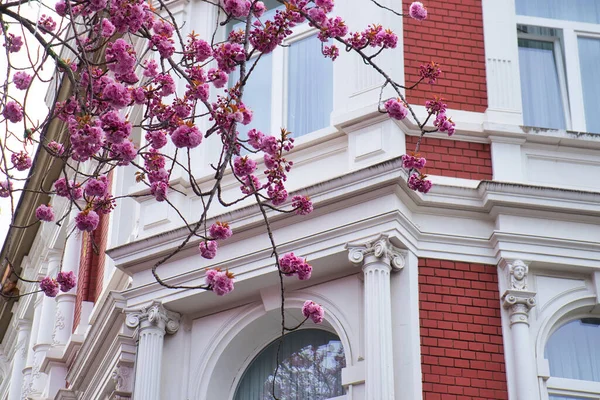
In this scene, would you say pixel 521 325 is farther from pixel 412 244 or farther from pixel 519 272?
pixel 412 244

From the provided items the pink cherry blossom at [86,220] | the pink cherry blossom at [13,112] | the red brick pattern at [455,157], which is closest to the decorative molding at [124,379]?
the red brick pattern at [455,157]

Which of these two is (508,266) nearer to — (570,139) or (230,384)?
(570,139)

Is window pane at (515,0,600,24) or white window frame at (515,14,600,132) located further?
window pane at (515,0,600,24)

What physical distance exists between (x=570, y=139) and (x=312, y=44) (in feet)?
10.8

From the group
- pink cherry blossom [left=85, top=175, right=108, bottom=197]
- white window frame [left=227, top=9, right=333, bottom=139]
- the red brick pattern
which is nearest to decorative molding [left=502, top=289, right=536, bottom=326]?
the red brick pattern

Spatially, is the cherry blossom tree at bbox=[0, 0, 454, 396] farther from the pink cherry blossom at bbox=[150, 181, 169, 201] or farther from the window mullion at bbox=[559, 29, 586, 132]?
the window mullion at bbox=[559, 29, 586, 132]

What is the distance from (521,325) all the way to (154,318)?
379 cm

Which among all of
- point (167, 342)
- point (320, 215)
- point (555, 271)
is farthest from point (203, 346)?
point (555, 271)

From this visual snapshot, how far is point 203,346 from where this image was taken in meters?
13.2

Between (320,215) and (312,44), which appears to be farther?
(312,44)

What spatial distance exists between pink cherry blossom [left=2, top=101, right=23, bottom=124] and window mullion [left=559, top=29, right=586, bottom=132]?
6980mm

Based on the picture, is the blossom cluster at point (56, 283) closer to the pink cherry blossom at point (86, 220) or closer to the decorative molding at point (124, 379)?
the pink cherry blossom at point (86, 220)

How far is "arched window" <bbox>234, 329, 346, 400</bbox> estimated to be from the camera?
12.7 meters

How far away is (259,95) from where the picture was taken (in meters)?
14.7
